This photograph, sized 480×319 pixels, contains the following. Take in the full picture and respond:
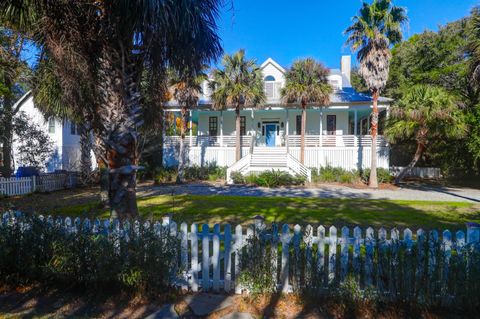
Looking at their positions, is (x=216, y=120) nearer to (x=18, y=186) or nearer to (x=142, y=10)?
(x=18, y=186)

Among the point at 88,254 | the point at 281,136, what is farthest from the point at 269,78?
the point at 88,254

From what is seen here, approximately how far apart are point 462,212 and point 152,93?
33.2ft

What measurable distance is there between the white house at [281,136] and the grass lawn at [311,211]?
7779 millimetres

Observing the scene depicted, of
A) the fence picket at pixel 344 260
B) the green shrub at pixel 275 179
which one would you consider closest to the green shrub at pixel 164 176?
the green shrub at pixel 275 179

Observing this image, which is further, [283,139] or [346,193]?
[283,139]

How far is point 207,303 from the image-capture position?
343 cm

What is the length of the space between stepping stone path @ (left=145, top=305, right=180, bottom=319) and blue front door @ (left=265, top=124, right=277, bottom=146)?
20959mm

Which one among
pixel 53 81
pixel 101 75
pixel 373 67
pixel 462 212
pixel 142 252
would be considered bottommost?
pixel 462 212

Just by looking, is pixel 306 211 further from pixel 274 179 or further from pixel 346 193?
pixel 274 179

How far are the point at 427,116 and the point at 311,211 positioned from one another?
1141 centimetres

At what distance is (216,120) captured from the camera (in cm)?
2395

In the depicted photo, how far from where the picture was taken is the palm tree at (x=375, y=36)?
15367 mm

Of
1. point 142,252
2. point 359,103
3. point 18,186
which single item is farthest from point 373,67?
point 18,186

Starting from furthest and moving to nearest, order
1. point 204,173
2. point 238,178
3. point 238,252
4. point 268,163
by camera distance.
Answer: point 204,173 < point 268,163 < point 238,178 < point 238,252
